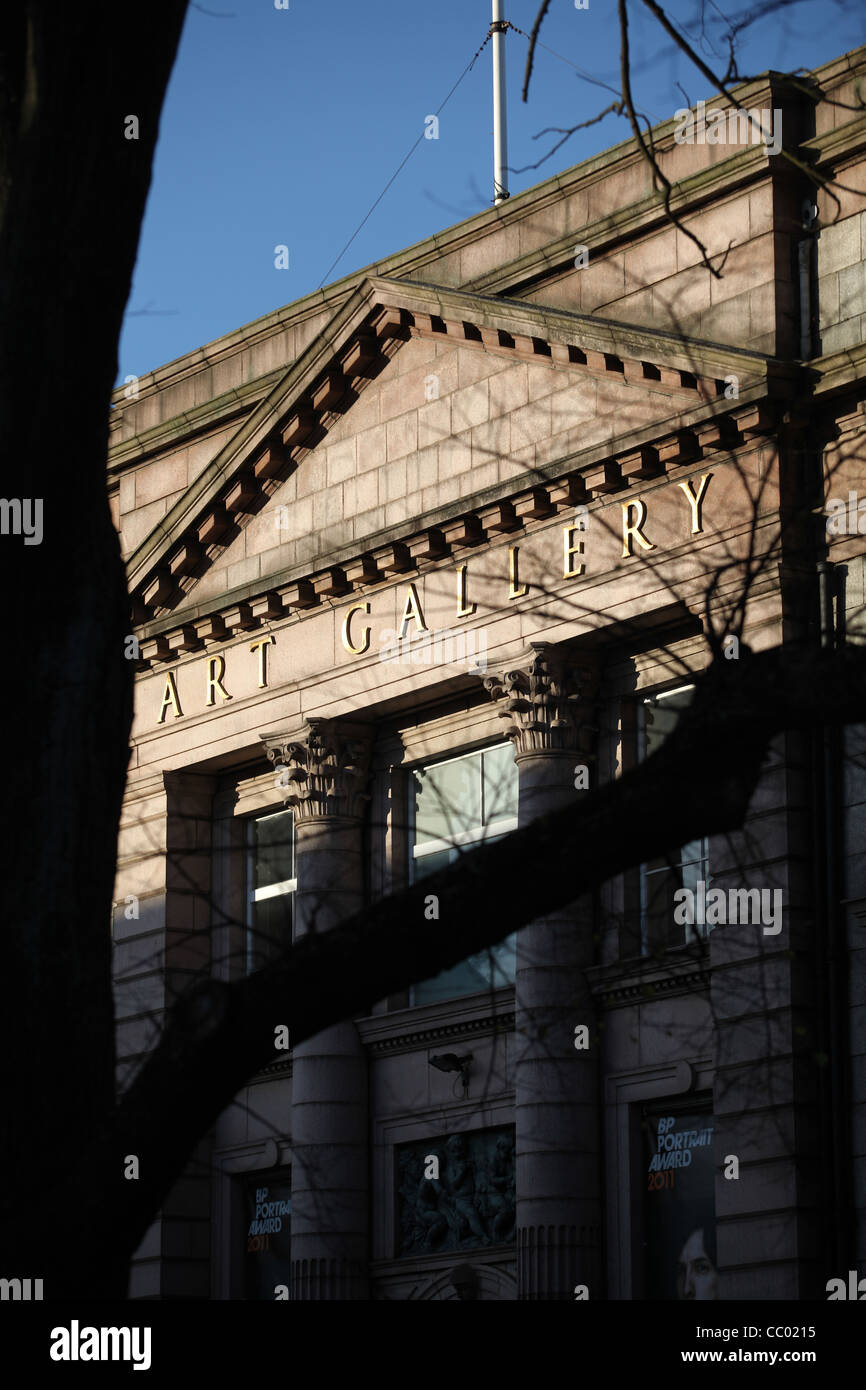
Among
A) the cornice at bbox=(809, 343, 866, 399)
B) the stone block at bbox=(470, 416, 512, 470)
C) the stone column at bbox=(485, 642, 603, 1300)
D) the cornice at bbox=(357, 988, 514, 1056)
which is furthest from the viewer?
the stone block at bbox=(470, 416, 512, 470)

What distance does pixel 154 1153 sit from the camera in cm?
798

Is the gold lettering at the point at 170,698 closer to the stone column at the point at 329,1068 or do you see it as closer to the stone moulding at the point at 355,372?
the stone moulding at the point at 355,372

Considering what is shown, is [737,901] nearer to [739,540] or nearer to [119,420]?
[739,540]

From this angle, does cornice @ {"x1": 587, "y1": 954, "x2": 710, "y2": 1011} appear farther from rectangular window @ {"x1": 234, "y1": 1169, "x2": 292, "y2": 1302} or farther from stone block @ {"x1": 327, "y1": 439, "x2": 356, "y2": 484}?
stone block @ {"x1": 327, "y1": 439, "x2": 356, "y2": 484}

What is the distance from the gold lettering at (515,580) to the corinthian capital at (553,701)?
732 millimetres

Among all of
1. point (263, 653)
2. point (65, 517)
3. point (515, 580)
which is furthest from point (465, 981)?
point (65, 517)

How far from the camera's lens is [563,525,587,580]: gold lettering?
26156 mm

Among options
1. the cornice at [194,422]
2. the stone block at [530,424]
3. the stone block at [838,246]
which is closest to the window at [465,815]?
the stone block at [530,424]

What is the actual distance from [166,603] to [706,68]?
21388 millimetres

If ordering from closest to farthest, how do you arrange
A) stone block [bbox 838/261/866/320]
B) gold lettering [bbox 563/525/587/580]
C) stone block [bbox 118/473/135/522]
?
stone block [bbox 838/261/866/320], gold lettering [bbox 563/525/587/580], stone block [bbox 118/473/135/522]

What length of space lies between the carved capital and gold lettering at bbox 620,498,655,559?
5511mm

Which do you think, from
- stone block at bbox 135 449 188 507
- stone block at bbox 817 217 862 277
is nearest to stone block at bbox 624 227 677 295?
stone block at bbox 817 217 862 277

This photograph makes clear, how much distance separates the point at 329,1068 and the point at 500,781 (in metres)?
Result: 4.38

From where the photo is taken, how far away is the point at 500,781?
91.2 ft
